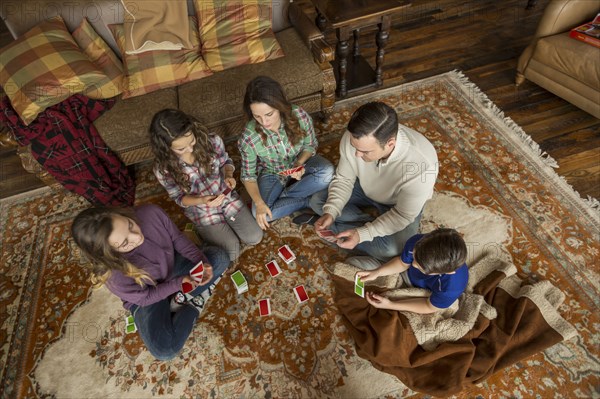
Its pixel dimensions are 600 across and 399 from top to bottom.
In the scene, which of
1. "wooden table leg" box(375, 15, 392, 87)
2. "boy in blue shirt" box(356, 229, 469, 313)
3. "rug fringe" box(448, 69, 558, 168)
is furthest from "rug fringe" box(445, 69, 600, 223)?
"boy in blue shirt" box(356, 229, 469, 313)

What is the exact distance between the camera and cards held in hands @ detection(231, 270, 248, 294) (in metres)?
2.05

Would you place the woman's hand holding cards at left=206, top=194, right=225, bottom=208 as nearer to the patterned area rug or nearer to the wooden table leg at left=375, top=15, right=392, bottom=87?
the patterned area rug

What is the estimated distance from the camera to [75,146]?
2.21 metres

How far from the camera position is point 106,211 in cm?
152

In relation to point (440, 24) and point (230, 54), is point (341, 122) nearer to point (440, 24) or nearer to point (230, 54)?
point (230, 54)

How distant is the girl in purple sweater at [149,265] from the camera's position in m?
1.47

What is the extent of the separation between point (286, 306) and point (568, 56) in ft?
8.63

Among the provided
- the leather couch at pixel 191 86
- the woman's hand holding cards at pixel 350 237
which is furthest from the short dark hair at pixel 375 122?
the leather couch at pixel 191 86

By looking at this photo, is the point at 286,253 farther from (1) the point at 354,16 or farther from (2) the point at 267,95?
(1) the point at 354,16

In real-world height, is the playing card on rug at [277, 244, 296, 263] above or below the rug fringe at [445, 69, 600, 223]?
below

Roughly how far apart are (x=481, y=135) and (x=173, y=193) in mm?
2276

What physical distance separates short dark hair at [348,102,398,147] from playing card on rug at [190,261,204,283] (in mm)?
1030

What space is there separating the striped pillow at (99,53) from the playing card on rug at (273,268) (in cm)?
157

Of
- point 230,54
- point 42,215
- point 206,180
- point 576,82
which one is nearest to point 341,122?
point 230,54
